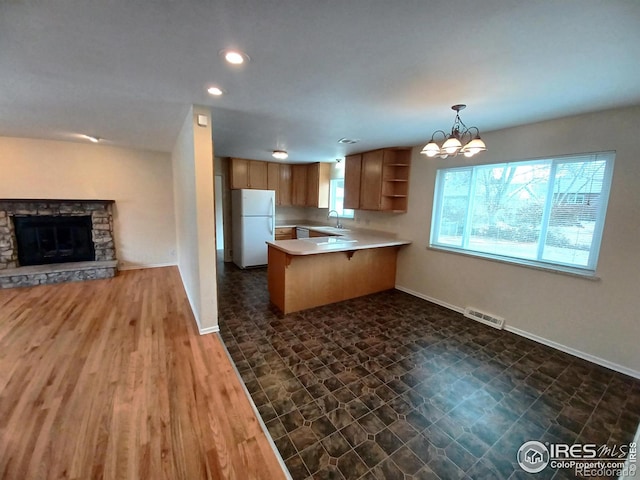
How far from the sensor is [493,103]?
2.27 metres

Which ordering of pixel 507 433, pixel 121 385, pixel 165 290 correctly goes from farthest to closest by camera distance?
pixel 165 290
pixel 121 385
pixel 507 433

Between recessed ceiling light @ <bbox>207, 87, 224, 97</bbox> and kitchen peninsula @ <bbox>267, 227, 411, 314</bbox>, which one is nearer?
recessed ceiling light @ <bbox>207, 87, 224, 97</bbox>

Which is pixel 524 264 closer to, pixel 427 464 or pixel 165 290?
pixel 427 464

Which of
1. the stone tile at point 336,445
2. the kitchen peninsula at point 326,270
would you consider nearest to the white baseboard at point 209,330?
the kitchen peninsula at point 326,270

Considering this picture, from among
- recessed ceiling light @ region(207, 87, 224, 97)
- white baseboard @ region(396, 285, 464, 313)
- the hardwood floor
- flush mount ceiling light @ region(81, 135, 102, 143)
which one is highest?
flush mount ceiling light @ region(81, 135, 102, 143)

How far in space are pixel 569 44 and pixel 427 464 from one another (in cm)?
250

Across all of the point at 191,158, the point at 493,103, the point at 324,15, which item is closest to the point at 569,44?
the point at 493,103

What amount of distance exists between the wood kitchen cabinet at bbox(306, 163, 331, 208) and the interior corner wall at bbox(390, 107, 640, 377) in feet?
9.28

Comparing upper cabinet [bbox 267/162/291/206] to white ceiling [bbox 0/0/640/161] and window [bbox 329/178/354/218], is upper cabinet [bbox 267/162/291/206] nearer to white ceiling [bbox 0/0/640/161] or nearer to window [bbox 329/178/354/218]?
window [bbox 329/178/354/218]

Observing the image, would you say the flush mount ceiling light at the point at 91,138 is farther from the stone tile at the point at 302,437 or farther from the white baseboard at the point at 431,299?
the white baseboard at the point at 431,299

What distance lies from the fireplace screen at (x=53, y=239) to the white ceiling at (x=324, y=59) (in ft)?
7.36

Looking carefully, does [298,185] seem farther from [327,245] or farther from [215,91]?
[215,91]

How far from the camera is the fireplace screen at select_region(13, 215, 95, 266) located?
14.2 feet

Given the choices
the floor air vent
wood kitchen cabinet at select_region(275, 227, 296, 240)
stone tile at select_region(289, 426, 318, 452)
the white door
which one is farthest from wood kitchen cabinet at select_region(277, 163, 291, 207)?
stone tile at select_region(289, 426, 318, 452)
